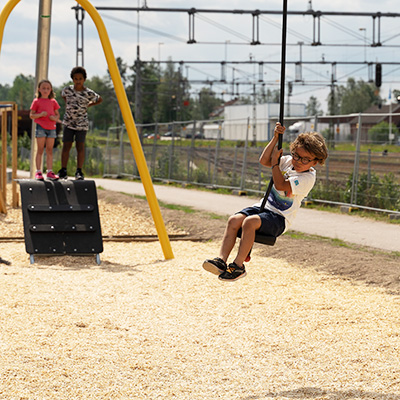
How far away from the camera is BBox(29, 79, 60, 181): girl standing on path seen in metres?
10.8

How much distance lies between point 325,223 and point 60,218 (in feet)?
18.3

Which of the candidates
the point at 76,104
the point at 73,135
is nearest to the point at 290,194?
the point at 76,104

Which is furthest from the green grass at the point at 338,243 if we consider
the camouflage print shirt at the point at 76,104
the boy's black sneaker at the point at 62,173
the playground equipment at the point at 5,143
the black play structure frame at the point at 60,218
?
the playground equipment at the point at 5,143

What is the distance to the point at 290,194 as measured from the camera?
5.61 m

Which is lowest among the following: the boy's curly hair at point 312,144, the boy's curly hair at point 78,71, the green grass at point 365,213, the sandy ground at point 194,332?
the sandy ground at point 194,332

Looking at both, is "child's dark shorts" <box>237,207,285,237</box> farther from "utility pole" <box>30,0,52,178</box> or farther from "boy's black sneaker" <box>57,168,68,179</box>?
"utility pole" <box>30,0,52,178</box>

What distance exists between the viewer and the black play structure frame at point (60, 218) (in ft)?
34.2

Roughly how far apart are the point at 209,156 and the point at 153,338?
636 inches

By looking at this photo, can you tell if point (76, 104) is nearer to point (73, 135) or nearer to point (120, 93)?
point (73, 135)

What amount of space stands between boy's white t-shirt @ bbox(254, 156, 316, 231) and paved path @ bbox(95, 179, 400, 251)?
18.6 feet

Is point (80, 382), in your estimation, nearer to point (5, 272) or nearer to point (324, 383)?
point (324, 383)

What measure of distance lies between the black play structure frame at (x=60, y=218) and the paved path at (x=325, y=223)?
160 inches

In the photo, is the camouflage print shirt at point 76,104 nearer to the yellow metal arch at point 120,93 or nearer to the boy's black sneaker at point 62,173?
the yellow metal arch at point 120,93

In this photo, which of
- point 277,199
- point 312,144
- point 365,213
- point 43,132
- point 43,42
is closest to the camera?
point 312,144
